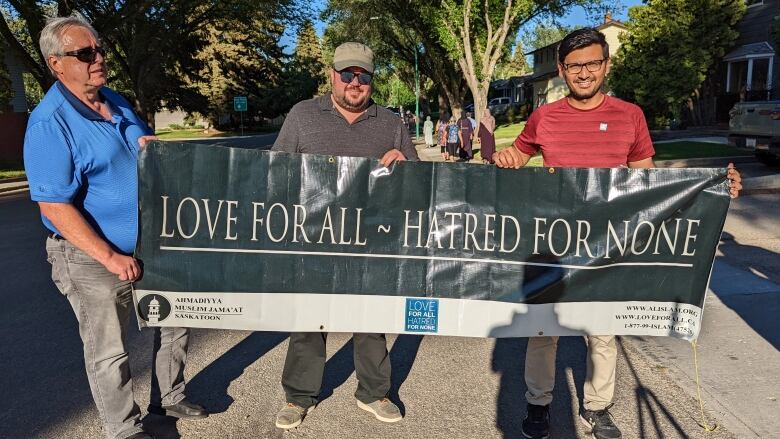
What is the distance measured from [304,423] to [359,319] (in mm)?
741

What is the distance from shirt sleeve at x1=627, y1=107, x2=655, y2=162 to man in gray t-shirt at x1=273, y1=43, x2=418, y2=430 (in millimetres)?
1211

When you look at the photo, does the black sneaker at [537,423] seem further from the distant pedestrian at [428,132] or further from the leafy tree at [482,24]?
the distant pedestrian at [428,132]

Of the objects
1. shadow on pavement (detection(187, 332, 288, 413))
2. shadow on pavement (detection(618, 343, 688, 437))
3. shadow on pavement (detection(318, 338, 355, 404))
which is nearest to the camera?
shadow on pavement (detection(618, 343, 688, 437))

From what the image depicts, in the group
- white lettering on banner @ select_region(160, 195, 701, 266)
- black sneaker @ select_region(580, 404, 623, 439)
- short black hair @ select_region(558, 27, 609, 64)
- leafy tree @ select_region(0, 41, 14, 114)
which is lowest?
black sneaker @ select_region(580, 404, 623, 439)

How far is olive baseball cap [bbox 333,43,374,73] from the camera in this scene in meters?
3.08

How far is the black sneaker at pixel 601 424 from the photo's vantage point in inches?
123

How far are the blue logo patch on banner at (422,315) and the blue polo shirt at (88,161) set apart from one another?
1526 millimetres

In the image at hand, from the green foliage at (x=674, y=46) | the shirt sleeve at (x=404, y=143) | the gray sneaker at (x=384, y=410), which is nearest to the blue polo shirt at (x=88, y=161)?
the shirt sleeve at (x=404, y=143)

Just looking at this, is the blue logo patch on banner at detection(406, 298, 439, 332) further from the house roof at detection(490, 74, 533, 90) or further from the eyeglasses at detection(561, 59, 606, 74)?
the house roof at detection(490, 74, 533, 90)

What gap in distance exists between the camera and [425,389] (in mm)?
3830

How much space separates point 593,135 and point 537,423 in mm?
1596

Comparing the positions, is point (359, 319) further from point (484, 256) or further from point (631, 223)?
point (631, 223)

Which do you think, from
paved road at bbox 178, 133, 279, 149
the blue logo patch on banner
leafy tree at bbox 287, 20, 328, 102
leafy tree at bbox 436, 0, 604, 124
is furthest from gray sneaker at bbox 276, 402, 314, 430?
leafy tree at bbox 287, 20, 328, 102

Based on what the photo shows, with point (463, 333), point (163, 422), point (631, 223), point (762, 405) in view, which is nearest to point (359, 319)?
point (463, 333)
